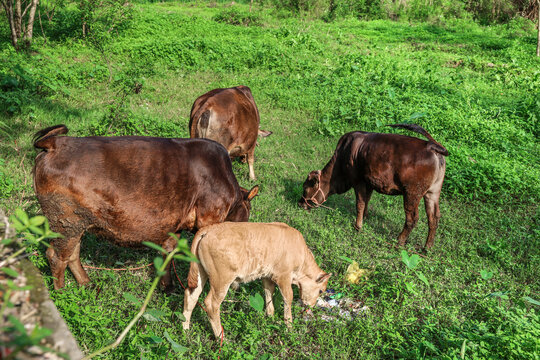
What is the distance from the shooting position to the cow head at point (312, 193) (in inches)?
271

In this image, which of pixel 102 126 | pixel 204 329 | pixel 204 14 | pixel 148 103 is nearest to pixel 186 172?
pixel 204 329

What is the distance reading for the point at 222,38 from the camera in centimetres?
1514

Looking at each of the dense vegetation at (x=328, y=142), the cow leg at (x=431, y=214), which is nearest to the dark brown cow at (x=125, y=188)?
the dense vegetation at (x=328, y=142)

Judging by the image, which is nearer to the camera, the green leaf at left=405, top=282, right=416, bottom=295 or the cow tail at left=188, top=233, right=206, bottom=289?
the cow tail at left=188, top=233, right=206, bottom=289

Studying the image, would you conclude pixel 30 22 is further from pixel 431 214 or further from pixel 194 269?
pixel 431 214

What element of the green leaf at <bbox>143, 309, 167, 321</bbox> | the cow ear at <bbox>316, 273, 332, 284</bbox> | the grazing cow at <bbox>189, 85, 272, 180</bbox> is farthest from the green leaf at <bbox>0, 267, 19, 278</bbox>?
the grazing cow at <bbox>189, 85, 272, 180</bbox>

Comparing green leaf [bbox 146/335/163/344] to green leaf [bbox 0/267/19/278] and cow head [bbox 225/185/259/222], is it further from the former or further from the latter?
A: green leaf [bbox 0/267/19/278]

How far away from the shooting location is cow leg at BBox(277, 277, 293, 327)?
4312 millimetres

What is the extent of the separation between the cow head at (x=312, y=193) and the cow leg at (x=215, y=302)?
3225mm

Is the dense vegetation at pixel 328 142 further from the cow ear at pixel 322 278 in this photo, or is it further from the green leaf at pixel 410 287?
the cow ear at pixel 322 278

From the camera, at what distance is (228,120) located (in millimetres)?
6859

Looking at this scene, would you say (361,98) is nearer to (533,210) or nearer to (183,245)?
(533,210)

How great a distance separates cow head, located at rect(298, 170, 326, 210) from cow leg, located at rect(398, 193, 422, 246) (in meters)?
1.39

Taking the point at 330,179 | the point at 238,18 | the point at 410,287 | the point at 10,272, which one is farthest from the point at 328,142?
the point at 238,18
